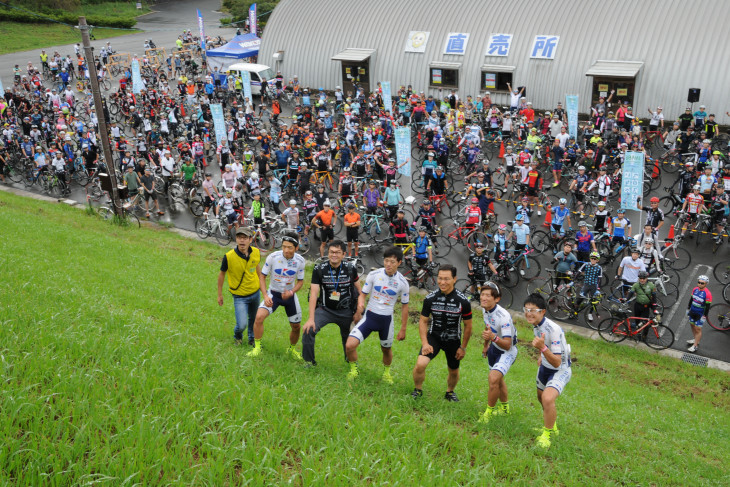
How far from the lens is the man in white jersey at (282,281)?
875cm

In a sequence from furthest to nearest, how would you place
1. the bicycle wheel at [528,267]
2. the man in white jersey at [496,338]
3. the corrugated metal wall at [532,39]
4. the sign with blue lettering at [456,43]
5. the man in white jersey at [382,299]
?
the sign with blue lettering at [456,43] < the corrugated metal wall at [532,39] < the bicycle wheel at [528,267] < the man in white jersey at [382,299] < the man in white jersey at [496,338]

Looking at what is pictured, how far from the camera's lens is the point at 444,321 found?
308 inches

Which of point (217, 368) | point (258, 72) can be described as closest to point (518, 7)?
point (258, 72)

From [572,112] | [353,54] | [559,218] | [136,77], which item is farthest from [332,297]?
[353,54]

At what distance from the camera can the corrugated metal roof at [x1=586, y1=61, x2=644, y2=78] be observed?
27.6 metres

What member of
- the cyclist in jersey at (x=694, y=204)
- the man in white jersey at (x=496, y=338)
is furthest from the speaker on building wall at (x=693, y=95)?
the man in white jersey at (x=496, y=338)

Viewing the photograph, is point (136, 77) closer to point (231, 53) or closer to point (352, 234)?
point (231, 53)

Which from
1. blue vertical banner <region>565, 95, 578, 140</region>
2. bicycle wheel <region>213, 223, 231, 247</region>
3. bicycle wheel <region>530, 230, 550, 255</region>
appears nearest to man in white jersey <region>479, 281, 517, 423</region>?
bicycle wheel <region>530, 230, 550, 255</region>

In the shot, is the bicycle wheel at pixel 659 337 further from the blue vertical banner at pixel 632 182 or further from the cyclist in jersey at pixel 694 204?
the cyclist in jersey at pixel 694 204

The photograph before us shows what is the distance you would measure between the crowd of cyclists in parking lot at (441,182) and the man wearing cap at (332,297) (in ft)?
24.7

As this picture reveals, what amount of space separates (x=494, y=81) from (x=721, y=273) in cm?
1900

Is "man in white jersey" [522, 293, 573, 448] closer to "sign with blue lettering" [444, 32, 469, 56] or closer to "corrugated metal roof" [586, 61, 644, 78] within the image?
"corrugated metal roof" [586, 61, 644, 78]

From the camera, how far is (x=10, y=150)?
95.9 ft

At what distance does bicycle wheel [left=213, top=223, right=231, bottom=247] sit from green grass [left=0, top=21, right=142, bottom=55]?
162 ft
